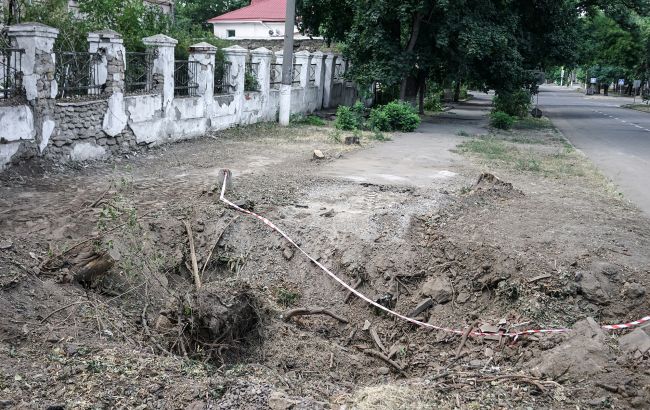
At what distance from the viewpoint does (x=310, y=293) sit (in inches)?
273

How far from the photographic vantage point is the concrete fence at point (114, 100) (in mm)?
9719

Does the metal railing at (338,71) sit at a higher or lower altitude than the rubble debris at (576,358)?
higher

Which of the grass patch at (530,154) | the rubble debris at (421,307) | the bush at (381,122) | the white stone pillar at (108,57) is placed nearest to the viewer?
the rubble debris at (421,307)

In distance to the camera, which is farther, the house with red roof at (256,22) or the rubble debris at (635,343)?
the house with red roof at (256,22)

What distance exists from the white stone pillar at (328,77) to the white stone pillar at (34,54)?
1517 cm

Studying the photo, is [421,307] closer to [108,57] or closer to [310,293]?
[310,293]

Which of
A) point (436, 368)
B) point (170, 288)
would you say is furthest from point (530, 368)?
point (170, 288)

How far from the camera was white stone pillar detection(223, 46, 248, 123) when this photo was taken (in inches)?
661

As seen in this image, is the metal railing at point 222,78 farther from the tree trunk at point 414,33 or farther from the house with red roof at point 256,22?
the house with red roof at point 256,22

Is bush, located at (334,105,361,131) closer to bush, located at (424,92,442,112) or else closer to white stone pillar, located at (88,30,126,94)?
white stone pillar, located at (88,30,126,94)

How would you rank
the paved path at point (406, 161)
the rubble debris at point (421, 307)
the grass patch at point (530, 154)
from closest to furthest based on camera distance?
the rubble debris at point (421, 307) < the paved path at point (406, 161) < the grass patch at point (530, 154)

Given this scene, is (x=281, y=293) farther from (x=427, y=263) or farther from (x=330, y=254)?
(x=427, y=263)

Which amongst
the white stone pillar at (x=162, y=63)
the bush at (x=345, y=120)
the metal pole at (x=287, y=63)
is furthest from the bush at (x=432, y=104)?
the white stone pillar at (x=162, y=63)

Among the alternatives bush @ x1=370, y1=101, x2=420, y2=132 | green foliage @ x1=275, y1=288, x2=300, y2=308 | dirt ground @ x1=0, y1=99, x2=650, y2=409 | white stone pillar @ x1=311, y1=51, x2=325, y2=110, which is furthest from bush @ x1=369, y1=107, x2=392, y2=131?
green foliage @ x1=275, y1=288, x2=300, y2=308
